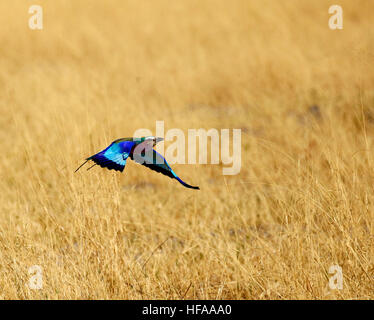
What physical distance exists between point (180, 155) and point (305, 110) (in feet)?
5.75

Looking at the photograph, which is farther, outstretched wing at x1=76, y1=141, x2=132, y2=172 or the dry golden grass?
the dry golden grass

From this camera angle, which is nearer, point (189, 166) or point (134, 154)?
point (134, 154)

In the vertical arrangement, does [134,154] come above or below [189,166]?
above

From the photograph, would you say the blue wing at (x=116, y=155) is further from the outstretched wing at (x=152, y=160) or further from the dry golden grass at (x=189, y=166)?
the dry golden grass at (x=189, y=166)

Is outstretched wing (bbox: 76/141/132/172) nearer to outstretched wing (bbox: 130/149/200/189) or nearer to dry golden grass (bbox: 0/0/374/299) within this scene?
outstretched wing (bbox: 130/149/200/189)

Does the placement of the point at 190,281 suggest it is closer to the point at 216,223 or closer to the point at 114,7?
the point at 216,223

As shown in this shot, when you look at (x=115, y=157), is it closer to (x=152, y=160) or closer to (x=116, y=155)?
(x=116, y=155)

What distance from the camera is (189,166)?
4309 millimetres

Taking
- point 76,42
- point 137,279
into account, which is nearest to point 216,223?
point 137,279

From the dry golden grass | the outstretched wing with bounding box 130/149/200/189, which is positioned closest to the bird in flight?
the outstretched wing with bounding box 130/149/200/189

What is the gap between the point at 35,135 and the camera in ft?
15.8

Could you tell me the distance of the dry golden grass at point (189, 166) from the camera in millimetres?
2389

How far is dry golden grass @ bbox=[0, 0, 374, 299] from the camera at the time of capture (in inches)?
94.0

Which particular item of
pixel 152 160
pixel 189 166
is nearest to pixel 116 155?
pixel 152 160
